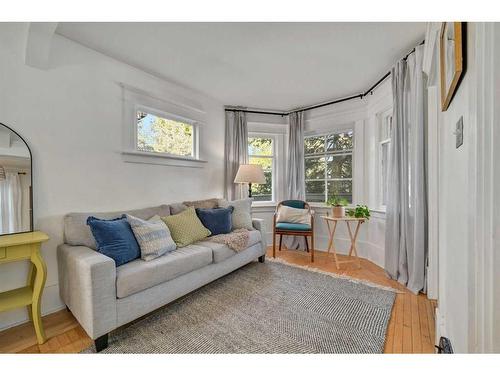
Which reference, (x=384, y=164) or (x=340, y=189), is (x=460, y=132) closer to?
(x=384, y=164)

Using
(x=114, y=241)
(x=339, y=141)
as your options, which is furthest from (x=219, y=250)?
(x=339, y=141)

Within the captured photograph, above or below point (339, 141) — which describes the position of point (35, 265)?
below

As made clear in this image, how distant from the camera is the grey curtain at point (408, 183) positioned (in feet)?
7.13

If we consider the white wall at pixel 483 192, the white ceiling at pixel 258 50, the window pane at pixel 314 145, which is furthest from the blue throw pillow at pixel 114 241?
the window pane at pixel 314 145

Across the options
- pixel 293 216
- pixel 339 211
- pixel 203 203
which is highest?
pixel 203 203

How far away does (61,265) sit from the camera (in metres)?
1.83

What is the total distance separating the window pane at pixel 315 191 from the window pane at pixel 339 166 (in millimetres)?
226

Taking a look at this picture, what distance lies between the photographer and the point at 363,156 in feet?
11.1

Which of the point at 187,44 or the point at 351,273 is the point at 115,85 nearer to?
the point at 187,44

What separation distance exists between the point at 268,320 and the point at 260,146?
10.0 feet

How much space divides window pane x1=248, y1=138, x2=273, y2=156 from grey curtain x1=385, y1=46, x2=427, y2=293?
6.85 ft

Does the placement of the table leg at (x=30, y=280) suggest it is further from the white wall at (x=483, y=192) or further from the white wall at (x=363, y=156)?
the white wall at (x=363, y=156)
